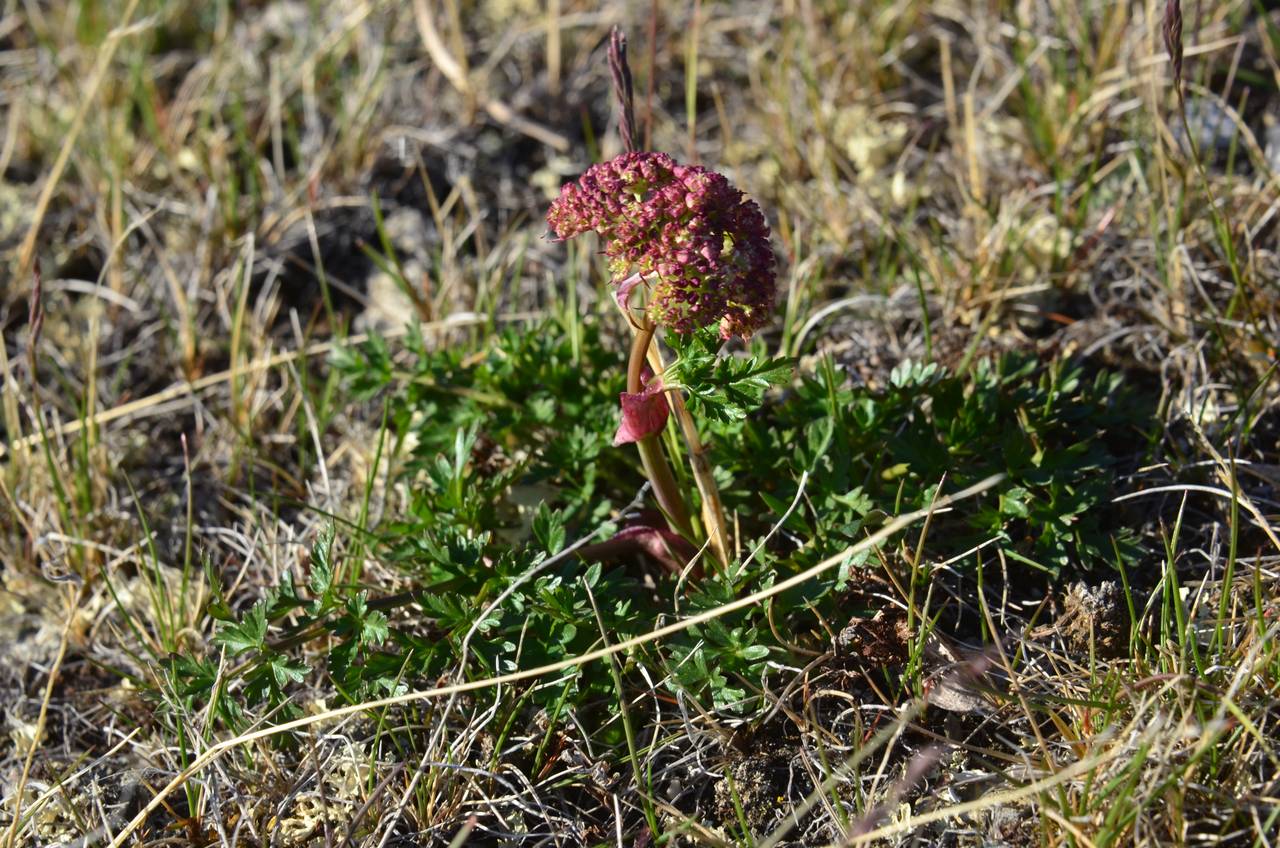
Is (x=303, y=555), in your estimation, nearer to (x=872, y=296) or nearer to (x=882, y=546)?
(x=882, y=546)

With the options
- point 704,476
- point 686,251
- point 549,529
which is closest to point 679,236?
point 686,251

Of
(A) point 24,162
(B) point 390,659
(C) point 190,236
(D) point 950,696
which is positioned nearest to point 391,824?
(B) point 390,659

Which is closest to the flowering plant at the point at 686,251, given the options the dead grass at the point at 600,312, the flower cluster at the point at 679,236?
the flower cluster at the point at 679,236

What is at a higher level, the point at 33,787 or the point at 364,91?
the point at 364,91

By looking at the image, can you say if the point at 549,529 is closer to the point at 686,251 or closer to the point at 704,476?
the point at 704,476

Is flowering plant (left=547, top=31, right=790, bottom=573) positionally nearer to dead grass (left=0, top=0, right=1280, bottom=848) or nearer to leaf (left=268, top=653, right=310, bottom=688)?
dead grass (left=0, top=0, right=1280, bottom=848)
